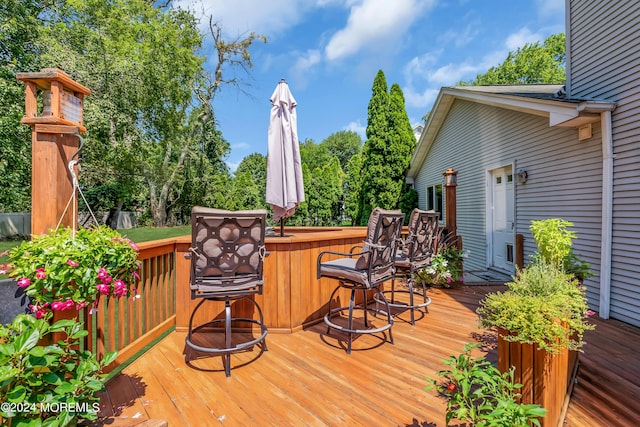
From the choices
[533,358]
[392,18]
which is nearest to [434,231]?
[533,358]

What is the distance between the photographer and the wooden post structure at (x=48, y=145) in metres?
1.62

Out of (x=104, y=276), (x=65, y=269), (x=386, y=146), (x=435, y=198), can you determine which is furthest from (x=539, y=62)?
Answer: (x=65, y=269)

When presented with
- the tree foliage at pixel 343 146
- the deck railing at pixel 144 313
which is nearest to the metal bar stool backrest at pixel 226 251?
the deck railing at pixel 144 313

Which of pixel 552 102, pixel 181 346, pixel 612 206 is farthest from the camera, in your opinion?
pixel 552 102

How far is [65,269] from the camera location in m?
1.38

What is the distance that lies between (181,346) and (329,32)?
14.1m

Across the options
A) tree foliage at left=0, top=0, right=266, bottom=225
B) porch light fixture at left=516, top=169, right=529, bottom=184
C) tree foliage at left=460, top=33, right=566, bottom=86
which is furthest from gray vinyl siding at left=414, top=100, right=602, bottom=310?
tree foliage at left=460, top=33, right=566, bottom=86

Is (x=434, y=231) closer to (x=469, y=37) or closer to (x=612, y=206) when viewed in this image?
(x=612, y=206)

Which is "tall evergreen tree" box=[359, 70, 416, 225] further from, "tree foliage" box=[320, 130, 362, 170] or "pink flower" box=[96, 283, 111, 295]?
"tree foliage" box=[320, 130, 362, 170]

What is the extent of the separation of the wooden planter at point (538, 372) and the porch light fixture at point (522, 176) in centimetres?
474

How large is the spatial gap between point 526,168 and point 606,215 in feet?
6.58

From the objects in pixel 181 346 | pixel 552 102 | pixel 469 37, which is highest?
pixel 469 37

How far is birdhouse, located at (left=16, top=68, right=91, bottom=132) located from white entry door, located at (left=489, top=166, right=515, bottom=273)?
6.76 meters

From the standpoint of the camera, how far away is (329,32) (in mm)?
13164
